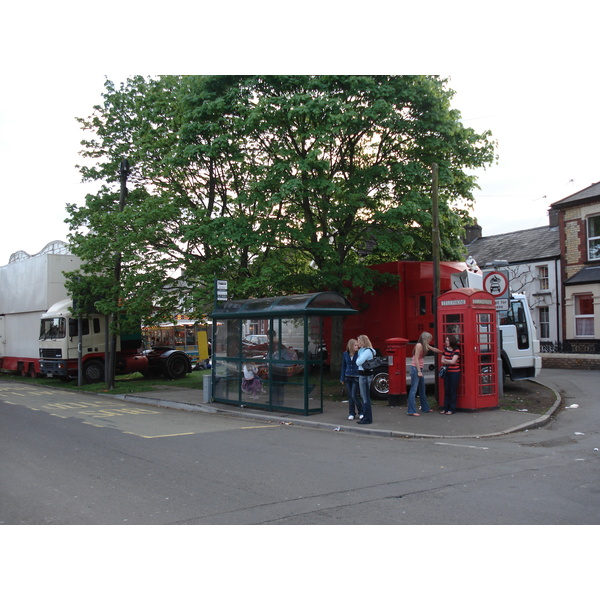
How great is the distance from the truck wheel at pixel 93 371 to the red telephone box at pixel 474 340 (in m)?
16.1

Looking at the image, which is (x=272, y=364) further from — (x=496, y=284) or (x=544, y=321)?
(x=544, y=321)

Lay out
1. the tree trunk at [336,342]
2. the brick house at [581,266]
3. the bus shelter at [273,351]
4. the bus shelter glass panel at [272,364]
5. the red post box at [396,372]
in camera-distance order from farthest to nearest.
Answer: the brick house at [581,266] → the tree trunk at [336,342] → the red post box at [396,372] → the bus shelter glass panel at [272,364] → the bus shelter at [273,351]

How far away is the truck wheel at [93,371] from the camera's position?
934 inches

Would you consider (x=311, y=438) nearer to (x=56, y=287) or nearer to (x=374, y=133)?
(x=374, y=133)

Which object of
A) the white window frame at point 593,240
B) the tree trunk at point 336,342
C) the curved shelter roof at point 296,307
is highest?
the white window frame at point 593,240

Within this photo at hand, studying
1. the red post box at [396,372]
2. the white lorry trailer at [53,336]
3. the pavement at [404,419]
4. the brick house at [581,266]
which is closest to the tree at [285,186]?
the red post box at [396,372]

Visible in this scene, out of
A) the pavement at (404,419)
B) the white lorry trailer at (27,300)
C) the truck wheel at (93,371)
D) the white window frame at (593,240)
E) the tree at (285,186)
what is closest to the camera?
the pavement at (404,419)

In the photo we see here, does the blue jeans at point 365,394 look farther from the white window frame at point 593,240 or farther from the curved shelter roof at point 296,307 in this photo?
the white window frame at point 593,240

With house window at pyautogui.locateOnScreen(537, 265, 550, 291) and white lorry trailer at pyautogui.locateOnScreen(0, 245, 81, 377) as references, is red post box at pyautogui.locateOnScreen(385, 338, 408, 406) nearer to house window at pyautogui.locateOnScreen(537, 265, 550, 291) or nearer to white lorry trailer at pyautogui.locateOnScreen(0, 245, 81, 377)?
white lorry trailer at pyautogui.locateOnScreen(0, 245, 81, 377)

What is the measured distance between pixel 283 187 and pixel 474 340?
6.12 m

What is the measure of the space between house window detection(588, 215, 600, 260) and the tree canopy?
13078mm

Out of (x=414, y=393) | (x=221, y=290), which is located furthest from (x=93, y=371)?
(x=414, y=393)

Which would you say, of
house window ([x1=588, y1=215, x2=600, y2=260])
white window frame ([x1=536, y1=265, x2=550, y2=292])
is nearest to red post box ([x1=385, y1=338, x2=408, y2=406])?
house window ([x1=588, y1=215, x2=600, y2=260])

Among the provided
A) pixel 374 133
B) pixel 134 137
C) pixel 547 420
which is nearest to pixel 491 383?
pixel 547 420
